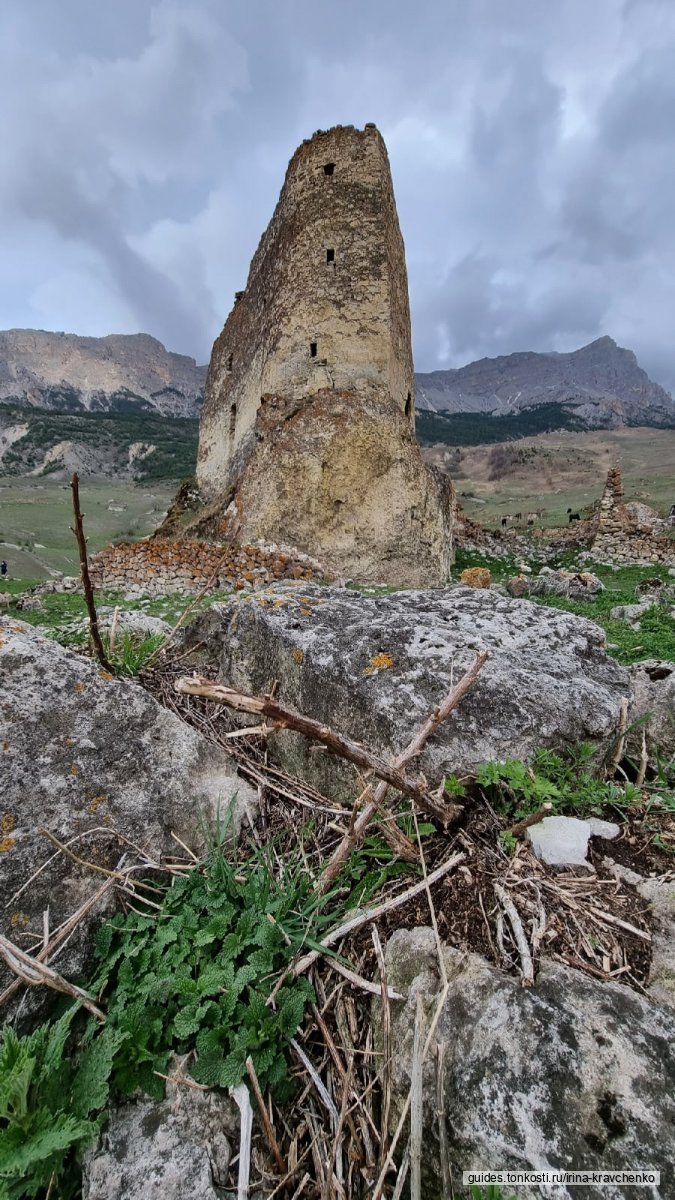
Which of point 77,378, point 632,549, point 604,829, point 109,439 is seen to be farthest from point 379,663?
point 77,378

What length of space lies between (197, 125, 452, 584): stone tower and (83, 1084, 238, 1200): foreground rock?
11.9m

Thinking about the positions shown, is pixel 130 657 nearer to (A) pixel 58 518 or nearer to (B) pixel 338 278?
(B) pixel 338 278

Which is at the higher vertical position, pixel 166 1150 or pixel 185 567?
pixel 166 1150

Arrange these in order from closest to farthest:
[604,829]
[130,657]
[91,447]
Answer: [604,829], [130,657], [91,447]

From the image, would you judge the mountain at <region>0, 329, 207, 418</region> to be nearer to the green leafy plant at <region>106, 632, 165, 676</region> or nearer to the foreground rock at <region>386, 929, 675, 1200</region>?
the green leafy plant at <region>106, 632, 165, 676</region>

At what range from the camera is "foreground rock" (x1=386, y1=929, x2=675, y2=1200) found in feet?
3.75

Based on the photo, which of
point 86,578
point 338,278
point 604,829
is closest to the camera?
point 604,829

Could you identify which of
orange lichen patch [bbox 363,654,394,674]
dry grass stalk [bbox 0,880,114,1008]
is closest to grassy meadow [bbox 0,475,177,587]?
orange lichen patch [bbox 363,654,394,674]

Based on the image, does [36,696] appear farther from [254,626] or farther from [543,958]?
[543,958]

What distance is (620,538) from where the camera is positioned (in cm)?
1873

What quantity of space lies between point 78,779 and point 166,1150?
44.9 inches

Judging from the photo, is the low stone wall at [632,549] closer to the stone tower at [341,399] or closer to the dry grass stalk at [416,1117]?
the stone tower at [341,399]

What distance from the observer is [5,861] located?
5.66 ft

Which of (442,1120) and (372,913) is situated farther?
(372,913)
